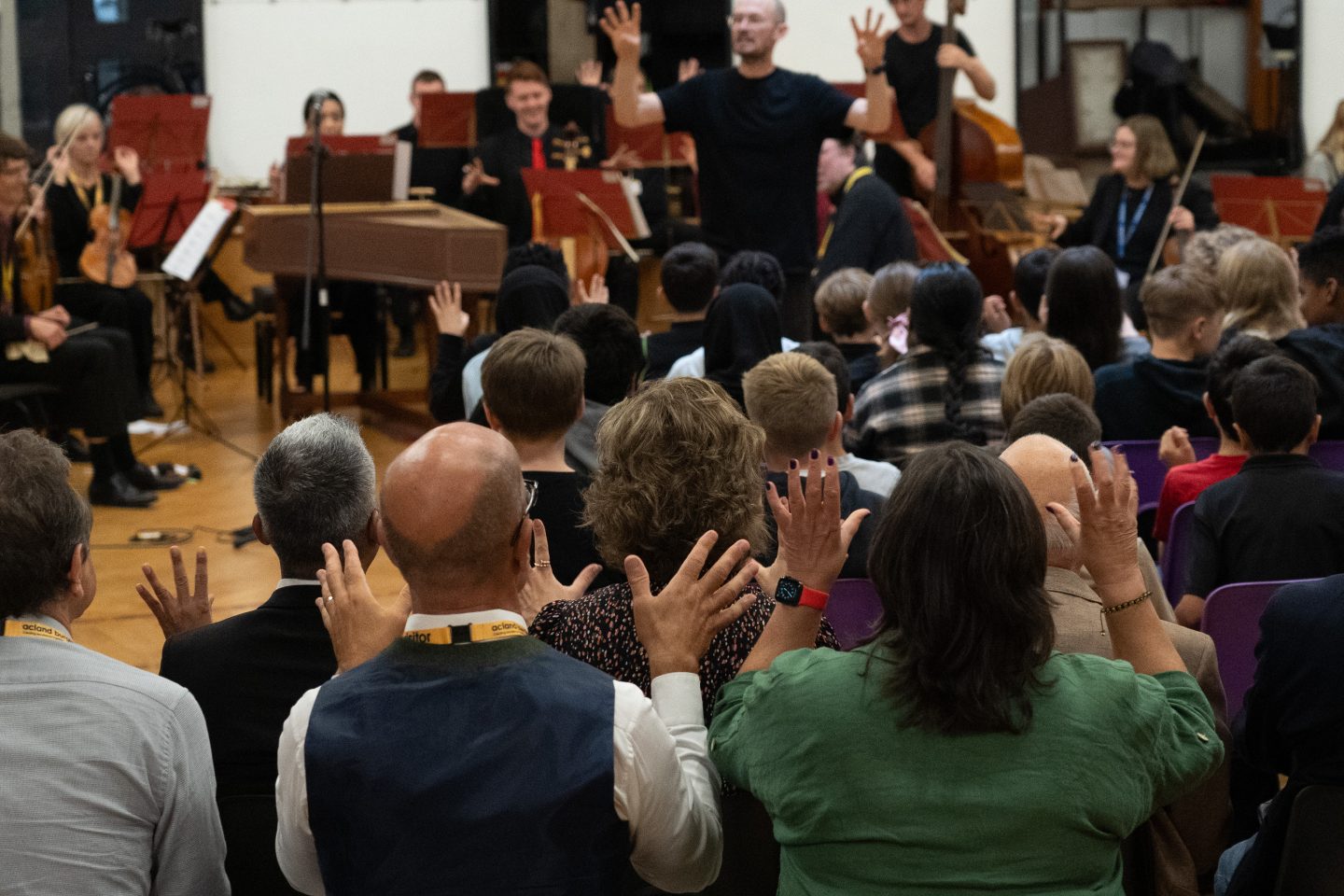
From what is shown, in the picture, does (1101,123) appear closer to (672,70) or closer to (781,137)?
(672,70)

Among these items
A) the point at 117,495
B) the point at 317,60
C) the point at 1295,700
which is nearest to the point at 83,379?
the point at 117,495

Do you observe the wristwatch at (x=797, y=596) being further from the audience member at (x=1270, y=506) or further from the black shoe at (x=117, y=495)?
the black shoe at (x=117, y=495)

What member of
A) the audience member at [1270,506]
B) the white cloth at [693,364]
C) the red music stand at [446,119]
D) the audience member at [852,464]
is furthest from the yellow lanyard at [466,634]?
the red music stand at [446,119]

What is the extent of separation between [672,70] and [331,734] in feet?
31.5

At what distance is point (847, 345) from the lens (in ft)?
15.7

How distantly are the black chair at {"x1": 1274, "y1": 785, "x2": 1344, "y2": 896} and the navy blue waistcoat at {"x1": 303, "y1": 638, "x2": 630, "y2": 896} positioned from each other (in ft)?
2.88

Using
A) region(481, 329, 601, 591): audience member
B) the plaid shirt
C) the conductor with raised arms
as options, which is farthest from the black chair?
the conductor with raised arms

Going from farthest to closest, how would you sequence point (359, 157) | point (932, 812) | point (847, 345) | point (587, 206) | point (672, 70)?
point (672, 70) → point (359, 157) → point (587, 206) → point (847, 345) → point (932, 812)

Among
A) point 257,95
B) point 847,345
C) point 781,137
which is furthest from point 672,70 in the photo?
point 847,345

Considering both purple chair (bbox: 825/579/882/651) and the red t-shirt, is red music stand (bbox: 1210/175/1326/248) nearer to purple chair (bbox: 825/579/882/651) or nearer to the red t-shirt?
the red t-shirt

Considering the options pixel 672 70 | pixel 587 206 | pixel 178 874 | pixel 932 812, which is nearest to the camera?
pixel 932 812

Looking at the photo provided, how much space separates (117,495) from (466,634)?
505 cm

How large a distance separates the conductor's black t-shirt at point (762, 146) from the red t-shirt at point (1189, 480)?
2.73 meters

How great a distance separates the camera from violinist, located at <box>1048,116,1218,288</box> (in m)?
7.38
